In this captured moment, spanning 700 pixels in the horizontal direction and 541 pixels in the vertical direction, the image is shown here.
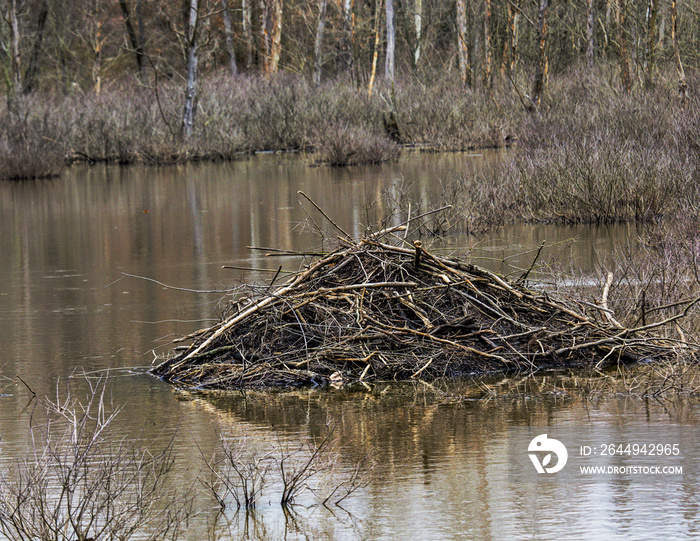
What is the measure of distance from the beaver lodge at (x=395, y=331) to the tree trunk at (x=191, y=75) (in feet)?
77.9

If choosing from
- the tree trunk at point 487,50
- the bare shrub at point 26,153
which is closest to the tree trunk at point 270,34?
the tree trunk at point 487,50

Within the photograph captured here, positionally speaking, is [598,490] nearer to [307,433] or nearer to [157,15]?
[307,433]

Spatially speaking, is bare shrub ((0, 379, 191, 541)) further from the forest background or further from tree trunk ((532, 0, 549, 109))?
tree trunk ((532, 0, 549, 109))

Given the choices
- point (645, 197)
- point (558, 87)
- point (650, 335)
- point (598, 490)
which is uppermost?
point (558, 87)

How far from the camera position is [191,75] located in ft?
101

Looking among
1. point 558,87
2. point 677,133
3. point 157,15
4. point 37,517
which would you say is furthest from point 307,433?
point 157,15

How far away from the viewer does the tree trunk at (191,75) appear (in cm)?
3021

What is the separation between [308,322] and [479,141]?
24.4 metres

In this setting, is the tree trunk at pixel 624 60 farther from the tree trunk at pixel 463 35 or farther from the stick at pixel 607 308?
the stick at pixel 607 308

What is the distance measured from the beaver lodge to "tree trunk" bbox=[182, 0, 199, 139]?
77.9 feet

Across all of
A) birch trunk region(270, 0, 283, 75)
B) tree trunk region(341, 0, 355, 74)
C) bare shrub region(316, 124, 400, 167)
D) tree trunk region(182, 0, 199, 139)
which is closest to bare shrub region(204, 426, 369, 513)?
bare shrub region(316, 124, 400, 167)

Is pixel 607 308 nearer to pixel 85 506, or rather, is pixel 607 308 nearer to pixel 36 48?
pixel 85 506

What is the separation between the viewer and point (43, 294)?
10.9 metres

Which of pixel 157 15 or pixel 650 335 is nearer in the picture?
pixel 650 335
